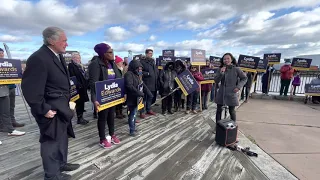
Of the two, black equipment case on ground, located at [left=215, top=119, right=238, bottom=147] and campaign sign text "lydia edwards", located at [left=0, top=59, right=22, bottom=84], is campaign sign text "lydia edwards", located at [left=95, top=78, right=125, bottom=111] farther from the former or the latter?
campaign sign text "lydia edwards", located at [left=0, top=59, right=22, bottom=84]

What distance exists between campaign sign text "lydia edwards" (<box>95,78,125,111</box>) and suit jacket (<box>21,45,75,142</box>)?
905 mm

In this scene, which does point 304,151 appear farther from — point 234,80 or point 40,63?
point 40,63

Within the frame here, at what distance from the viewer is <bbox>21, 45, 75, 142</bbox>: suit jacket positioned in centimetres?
198

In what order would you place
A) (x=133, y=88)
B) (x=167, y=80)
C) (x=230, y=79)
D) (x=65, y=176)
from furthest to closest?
(x=167, y=80) → (x=230, y=79) → (x=133, y=88) → (x=65, y=176)

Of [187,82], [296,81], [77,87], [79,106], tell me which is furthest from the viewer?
[296,81]

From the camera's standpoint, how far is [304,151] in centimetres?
369

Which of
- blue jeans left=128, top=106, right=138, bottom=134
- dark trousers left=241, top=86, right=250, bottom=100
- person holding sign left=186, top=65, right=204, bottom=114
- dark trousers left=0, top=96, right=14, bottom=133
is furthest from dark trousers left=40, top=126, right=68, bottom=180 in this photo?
dark trousers left=241, top=86, right=250, bottom=100

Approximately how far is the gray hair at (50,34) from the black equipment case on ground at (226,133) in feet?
Result: 10.4

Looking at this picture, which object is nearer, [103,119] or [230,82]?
[103,119]

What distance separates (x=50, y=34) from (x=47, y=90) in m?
0.64

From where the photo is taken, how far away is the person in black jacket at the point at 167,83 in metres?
6.01

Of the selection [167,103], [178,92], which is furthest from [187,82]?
[167,103]

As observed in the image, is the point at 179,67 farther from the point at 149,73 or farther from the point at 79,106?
the point at 79,106

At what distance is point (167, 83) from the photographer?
6.00 m
